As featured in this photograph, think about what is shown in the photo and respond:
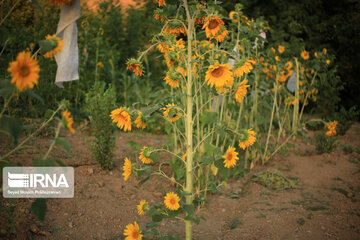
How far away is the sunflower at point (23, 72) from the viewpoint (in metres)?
1.08

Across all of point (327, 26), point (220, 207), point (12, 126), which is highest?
point (327, 26)

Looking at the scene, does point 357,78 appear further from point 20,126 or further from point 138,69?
point 20,126

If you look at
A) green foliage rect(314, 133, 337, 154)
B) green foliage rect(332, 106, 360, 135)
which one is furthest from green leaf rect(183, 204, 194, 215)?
green foliage rect(332, 106, 360, 135)

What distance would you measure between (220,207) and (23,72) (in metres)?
1.92

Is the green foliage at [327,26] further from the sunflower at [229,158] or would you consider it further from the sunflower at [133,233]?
the sunflower at [133,233]

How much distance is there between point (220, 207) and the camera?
2.61 meters

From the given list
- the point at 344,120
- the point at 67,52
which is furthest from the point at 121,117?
the point at 344,120

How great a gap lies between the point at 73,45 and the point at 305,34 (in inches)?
242

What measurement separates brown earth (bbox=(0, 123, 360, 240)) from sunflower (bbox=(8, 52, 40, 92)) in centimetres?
109

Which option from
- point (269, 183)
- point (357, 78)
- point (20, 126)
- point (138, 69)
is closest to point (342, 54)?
point (357, 78)

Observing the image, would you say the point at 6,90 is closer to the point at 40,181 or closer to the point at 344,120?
the point at 40,181

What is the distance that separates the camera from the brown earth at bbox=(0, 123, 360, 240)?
2076mm

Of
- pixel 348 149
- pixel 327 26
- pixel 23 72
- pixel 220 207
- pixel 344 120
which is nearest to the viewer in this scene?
pixel 23 72

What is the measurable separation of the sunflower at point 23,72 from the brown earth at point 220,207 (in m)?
1.09
